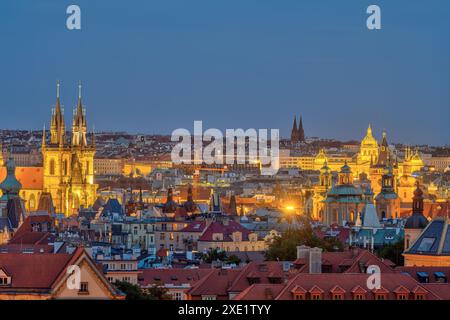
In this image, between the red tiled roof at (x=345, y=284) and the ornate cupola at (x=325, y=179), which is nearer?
the red tiled roof at (x=345, y=284)

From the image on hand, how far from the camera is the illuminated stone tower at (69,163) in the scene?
11394 cm

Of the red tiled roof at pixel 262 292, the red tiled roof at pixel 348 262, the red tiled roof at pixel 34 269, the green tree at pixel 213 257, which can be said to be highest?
the red tiled roof at pixel 34 269

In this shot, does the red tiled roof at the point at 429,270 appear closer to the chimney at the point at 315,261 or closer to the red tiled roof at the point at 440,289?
the chimney at the point at 315,261

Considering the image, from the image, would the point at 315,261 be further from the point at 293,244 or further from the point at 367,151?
the point at 367,151

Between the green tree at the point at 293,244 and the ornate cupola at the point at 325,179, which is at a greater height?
the ornate cupola at the point at 325,179

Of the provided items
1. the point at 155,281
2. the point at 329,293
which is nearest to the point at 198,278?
the point at 155,281

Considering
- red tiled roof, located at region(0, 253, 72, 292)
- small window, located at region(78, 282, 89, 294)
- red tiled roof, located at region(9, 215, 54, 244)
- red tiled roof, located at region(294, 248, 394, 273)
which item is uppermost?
red tiled roof, located at region(0, 253, 72, 292)

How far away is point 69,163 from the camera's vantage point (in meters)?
118

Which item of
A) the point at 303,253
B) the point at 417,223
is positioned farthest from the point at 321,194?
the point at 303,253

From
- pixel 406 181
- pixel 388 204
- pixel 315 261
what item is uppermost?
pixel 406 181

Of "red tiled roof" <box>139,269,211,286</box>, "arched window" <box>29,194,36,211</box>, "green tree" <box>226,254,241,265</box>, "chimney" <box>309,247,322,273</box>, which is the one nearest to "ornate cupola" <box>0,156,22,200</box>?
"arched window" <box>29,194,36,211</box>

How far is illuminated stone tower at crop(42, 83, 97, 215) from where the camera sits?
374 ft

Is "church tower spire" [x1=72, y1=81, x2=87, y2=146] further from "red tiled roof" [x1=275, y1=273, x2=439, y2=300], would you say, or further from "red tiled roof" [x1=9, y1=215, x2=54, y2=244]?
"red tiled roof" [x1=275, y1=273, x2=439, y2=300]

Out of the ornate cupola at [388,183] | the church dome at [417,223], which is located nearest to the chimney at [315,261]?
A: the church dome at [417,223]
